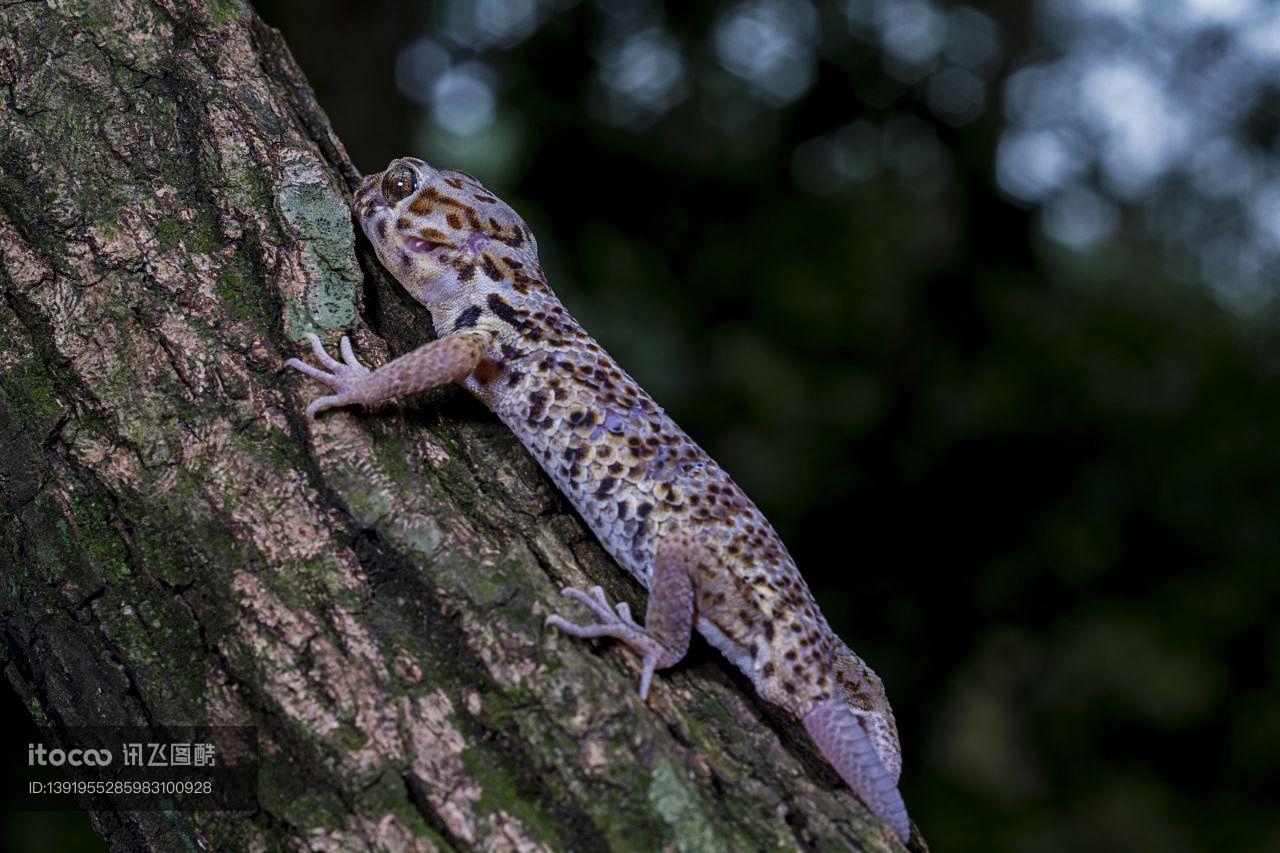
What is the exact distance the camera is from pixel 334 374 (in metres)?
2.60

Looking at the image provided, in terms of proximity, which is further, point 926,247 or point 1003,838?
point 926,247

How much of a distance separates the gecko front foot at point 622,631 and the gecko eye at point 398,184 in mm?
1594

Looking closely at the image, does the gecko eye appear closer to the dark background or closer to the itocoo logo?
the itocoo logo

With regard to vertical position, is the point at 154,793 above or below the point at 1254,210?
below

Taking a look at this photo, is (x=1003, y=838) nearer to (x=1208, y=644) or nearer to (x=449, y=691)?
(x=1208, y=644)

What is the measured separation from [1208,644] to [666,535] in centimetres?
460

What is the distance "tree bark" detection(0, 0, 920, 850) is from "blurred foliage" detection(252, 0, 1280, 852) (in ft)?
10.7

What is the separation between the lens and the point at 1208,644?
5836mm

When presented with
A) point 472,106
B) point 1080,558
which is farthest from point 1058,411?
point 472,106

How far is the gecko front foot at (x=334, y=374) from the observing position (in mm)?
2510

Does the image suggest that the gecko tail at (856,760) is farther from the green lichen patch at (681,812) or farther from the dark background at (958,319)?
the dark background at (958,319)

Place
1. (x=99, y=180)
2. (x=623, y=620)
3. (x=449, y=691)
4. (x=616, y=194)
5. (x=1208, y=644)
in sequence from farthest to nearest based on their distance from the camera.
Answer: (x=616, y=194), (x=1208, y=644), (x=99, y=180), (x=623, y=620), (x=449, y=691)

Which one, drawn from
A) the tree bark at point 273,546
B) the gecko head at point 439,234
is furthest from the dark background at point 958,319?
the tree bark at point 273,546

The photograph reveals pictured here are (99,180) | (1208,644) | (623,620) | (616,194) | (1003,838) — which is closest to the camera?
(623,620)
